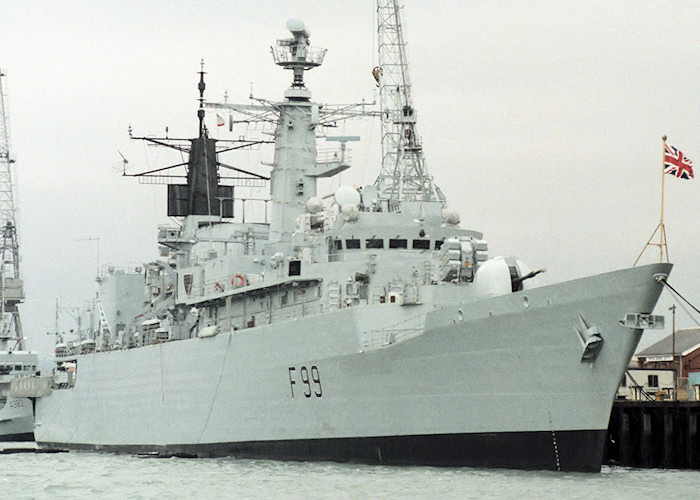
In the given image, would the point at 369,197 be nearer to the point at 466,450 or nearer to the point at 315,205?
the point at 315,205

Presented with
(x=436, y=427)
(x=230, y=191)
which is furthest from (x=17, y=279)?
(x=436, y=427)

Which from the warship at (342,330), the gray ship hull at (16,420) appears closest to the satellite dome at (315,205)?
the warship at (342,330)

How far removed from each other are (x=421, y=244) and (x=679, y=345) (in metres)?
23.8

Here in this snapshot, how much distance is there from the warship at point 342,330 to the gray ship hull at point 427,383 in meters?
0.04

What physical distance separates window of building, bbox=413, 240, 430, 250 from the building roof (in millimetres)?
22037

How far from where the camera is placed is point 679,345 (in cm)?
4984

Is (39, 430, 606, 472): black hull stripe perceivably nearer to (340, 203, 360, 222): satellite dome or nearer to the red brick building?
(340, 203, 360, 222): satellite dome

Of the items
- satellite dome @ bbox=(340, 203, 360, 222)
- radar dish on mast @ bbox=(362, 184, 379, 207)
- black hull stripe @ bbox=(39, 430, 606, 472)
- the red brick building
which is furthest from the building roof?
black hull stripe @ bbox=(39, 430, 606, 472)

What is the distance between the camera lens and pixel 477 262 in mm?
28172

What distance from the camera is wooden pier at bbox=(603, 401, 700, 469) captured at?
29.4 metres

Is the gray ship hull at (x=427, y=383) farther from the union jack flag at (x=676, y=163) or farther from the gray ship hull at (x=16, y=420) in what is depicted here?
the gray ship hull at (x=16, y=420)

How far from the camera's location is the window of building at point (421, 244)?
29.1 meters

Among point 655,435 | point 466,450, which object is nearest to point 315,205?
point 466,450

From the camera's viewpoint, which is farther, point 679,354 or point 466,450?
point 679,354
